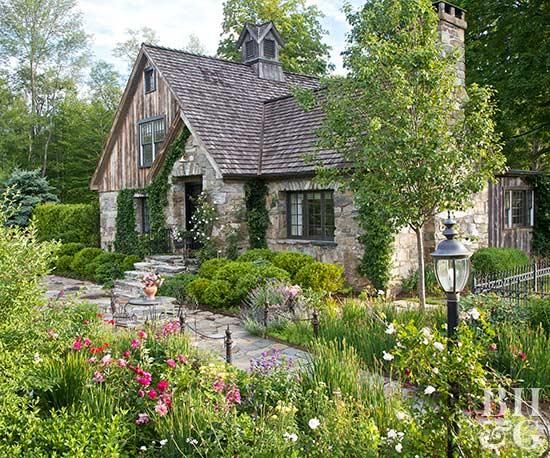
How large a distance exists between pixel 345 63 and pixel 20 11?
1118 inches

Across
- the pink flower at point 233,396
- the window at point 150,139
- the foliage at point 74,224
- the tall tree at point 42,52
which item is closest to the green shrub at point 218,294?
the pink flower at point 233,396

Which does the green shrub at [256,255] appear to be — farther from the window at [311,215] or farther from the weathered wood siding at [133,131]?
the weathered wood siding at [133,131]

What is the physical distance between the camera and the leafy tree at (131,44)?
41500 mm

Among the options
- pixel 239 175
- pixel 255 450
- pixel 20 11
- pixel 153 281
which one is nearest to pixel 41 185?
pixel 20 11

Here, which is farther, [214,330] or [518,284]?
[214,330]

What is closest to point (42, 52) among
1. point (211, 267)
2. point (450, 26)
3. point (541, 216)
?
point (211, 267)

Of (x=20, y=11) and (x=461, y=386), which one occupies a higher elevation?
(x=20, y=11)

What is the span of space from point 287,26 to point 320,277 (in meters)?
22.0

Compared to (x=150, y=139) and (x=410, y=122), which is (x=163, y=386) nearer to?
(x=410, y=122)

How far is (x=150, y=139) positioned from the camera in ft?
58.9

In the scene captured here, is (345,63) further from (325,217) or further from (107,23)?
(107,23)

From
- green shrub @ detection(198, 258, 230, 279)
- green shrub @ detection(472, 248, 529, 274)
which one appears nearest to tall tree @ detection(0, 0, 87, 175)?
green shrub @ detection(198, 258, 230, 279)

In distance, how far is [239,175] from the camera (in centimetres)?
1405

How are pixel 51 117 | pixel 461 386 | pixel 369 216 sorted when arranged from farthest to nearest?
pixel 51 117 < pixel 369 216 < pixel 461 386
